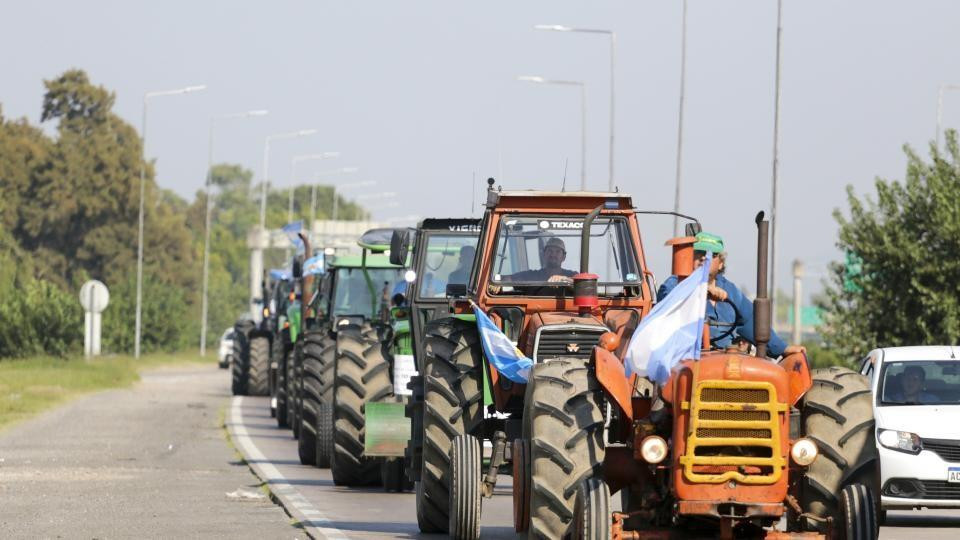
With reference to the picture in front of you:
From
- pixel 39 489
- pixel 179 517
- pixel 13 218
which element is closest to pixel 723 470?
pixel 179 517

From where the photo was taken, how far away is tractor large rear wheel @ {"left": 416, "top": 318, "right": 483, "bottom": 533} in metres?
15.7

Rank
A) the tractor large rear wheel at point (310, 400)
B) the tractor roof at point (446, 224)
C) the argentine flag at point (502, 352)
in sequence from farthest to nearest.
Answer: the tractor large rear wheel at point (310, 400), the tractor roof at point (446, 224), the argentine flag at point (502, 352)

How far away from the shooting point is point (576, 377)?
12180 millimetres

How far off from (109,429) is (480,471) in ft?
64.9

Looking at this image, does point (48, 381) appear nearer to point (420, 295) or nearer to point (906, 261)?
point (906, 261)

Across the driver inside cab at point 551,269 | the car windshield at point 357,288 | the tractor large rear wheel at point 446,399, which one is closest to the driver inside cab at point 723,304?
the tractor large rear wheel at point 446,399

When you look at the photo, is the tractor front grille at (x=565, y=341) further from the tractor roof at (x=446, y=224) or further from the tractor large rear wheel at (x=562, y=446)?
the tractor roof at (x=446, y=224)

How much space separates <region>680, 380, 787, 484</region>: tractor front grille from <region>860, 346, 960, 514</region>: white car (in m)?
6.87

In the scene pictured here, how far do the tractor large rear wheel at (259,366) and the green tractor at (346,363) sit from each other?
1368 cm

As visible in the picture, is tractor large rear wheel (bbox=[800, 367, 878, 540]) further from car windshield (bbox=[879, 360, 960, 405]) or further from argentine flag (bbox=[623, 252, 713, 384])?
car windshield (bbox=[879, 360, 960, 405])

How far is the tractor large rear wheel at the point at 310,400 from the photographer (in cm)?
2477

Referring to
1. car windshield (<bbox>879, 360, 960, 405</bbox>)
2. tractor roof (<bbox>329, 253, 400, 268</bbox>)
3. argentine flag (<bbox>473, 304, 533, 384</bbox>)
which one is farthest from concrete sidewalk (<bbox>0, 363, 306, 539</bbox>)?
car windshield (<bbox>879, 360, 960, 405</bbox>)

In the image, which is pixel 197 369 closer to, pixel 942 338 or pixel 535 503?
pixel 942 338

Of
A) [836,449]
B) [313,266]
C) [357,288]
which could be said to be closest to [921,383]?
[836,449]
